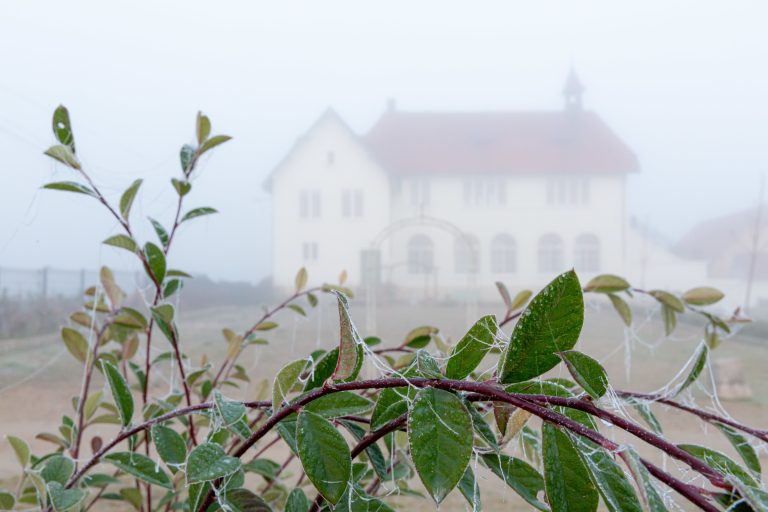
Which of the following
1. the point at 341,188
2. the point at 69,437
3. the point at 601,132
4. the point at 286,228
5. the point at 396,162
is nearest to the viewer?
the point at 69,437

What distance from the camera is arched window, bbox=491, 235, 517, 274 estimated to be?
5.40 meters

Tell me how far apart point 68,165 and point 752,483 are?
25cm

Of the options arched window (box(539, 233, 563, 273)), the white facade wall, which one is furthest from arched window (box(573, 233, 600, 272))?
the white facade wall

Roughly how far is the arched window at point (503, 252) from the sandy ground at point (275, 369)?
84.7 inches

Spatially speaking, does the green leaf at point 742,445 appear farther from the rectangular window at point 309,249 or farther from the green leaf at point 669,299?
the rectangular window at point 309,249

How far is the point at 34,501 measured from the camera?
311 millimetres

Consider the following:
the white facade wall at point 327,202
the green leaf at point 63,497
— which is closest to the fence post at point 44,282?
the green leaf at point 63,497

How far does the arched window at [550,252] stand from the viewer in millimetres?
5336

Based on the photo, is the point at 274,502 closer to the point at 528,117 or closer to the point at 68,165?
the point at 68,165

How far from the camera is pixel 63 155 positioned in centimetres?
21

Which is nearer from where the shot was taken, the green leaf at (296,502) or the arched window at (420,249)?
the green leaf at (296,502)

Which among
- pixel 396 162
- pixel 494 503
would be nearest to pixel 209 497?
pixel 494 503

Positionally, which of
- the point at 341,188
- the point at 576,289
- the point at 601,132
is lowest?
the point at 576,289

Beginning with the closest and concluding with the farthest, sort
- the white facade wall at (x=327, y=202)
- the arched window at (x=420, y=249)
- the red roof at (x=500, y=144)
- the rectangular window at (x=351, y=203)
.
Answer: the white facade wall at (x=327, y=202)
the rectangular window at (x=351, y=203)
the arched window at (x=420, y=249)
the red roof at (x=500, y=144)
